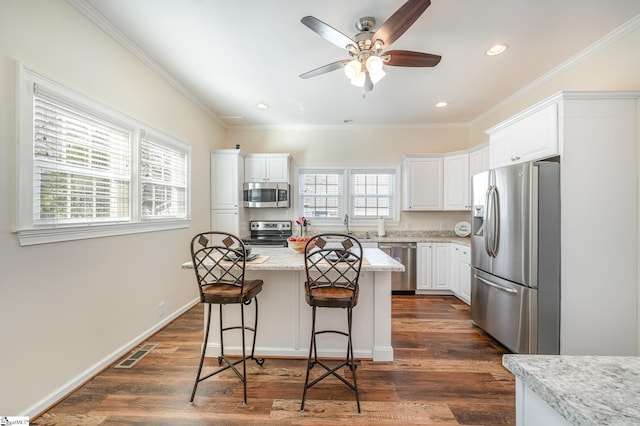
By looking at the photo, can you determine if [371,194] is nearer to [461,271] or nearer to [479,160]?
[479,160]

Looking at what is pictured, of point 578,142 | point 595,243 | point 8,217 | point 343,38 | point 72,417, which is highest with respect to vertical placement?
point 343,38

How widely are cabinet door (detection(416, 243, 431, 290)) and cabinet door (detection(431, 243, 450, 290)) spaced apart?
0.06 meters

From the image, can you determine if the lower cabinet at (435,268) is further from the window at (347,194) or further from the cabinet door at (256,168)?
the cabinet door at (256,168)

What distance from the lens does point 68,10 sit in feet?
6.39

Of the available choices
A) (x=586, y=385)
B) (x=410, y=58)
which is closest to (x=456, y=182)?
(x=410, y=58)

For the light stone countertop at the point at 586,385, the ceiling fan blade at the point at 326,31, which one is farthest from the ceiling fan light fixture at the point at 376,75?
the light stone countertop at the point at 586,385

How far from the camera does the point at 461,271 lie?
3.94 metres

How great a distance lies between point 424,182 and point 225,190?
3.37 metres

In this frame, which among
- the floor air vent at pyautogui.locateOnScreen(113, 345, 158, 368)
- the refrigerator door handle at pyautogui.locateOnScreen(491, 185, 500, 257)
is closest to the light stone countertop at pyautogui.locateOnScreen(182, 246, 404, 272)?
the floor air vent at pyautogui.locateOnScreen(113, 345, 158, 368)

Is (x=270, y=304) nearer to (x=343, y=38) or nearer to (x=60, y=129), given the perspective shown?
(x=60, y=129)

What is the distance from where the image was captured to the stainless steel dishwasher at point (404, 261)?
4.29m

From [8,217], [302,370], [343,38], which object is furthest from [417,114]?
[8,217]

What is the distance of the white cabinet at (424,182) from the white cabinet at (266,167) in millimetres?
2134

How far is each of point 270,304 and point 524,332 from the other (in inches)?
89.6
